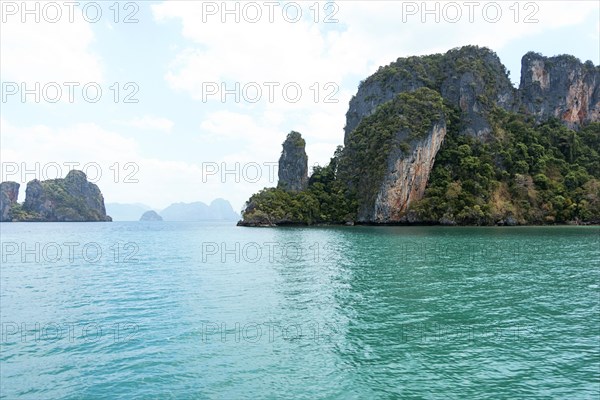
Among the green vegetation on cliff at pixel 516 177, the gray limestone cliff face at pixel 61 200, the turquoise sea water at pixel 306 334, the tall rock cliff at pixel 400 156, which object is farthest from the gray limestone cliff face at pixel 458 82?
the gray limestone cliff face at pixel 61 200

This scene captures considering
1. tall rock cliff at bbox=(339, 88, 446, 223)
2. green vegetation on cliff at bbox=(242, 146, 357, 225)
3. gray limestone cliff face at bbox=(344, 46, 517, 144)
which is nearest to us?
tall rock cliff at bbox=(339, 88, 446, 223)

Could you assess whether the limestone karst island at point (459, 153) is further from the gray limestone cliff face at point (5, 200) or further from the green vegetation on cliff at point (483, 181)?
the gray limestone cliff face at point (5, 200)

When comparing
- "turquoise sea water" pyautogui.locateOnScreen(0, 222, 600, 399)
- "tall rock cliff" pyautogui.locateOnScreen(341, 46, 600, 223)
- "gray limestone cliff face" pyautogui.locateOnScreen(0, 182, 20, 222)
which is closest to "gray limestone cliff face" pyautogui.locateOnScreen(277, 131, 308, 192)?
"tall rock cliff" pyautogui.locateOnScreen(341, 46, 600, 223)

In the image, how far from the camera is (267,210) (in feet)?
326

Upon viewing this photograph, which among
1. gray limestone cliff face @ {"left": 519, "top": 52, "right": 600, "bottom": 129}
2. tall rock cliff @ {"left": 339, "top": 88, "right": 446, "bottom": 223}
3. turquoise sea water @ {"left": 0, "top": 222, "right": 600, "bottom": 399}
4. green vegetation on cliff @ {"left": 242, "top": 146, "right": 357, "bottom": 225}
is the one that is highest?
gray limestone cliff face @ {"left": 519, "top": 52, "right": 600, "bottom": 129}

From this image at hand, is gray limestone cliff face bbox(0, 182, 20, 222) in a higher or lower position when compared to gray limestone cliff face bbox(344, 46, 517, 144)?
lower

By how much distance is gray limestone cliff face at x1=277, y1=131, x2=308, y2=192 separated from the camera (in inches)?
4510

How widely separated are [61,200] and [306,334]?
199134 mm

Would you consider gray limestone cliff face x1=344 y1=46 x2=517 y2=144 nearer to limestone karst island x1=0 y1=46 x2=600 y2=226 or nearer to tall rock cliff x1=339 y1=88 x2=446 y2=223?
limestone karst island x1=0 y1=46 x2=600 y2=226

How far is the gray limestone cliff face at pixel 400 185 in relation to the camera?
87.4 metres

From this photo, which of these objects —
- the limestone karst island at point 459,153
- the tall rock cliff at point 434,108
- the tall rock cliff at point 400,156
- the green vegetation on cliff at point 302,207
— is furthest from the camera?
the green vegetation on cliff at point 302,207

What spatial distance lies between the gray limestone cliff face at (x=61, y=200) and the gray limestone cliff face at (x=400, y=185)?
6068 inches

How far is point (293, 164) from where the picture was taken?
116500 millimetres

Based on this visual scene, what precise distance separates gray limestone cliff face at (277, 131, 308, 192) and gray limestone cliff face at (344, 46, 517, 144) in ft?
77.4
